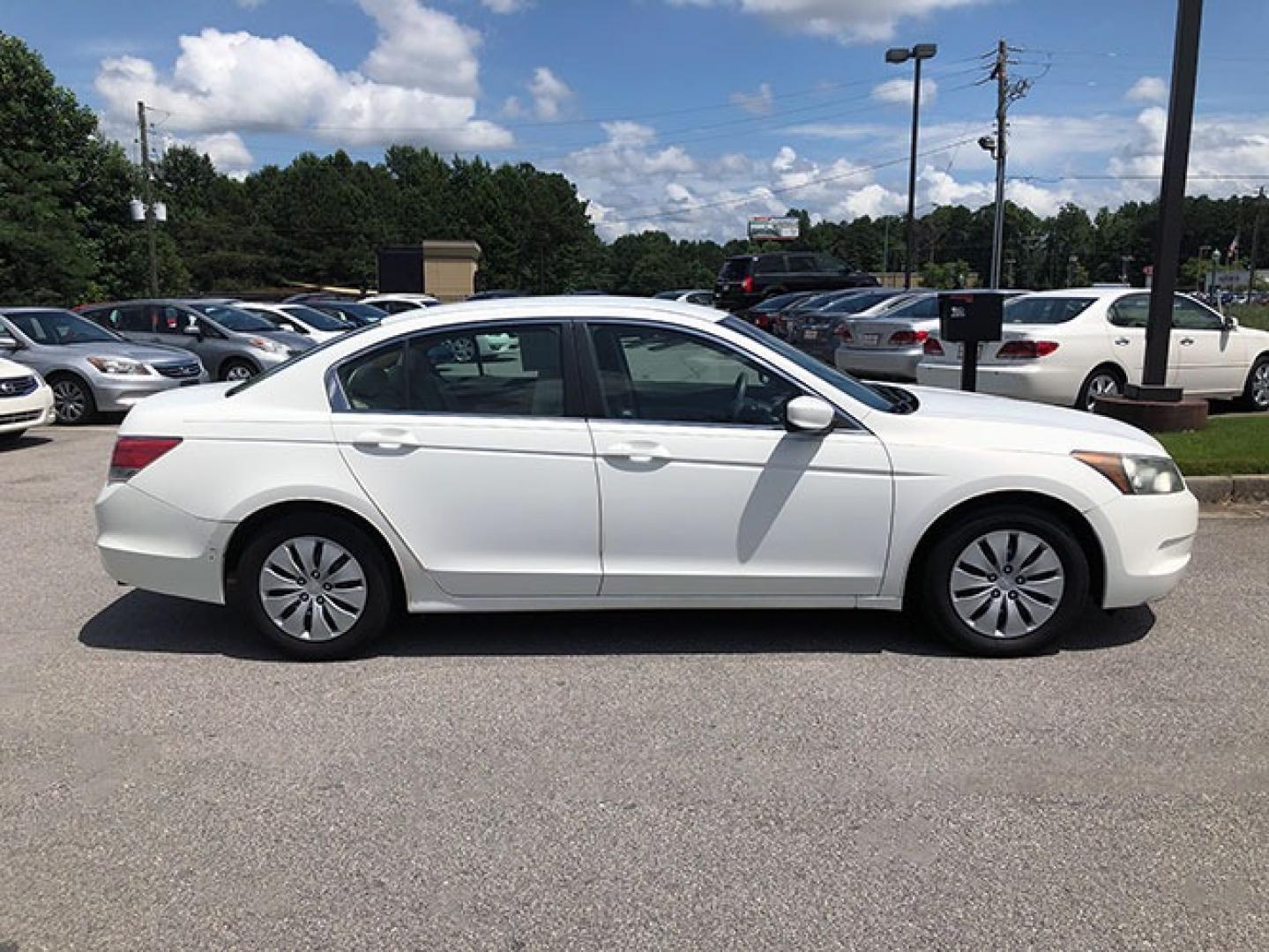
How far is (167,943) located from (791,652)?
2863mm

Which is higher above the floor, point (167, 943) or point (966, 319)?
point (966, 319)

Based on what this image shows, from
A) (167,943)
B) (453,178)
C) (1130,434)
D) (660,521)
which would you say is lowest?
(167,943)

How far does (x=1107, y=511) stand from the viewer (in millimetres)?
4586

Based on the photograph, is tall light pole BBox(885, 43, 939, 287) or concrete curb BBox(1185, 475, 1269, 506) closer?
concrete curb BBox(1185, 475, 1269, 506)

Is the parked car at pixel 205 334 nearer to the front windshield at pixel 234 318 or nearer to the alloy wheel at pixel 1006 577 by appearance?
the front windshield at pixel 234 318

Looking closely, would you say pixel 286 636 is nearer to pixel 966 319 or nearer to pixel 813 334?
pixel 966 319

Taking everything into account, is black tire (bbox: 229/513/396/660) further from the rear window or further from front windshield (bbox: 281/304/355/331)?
front windshield (bbox: 281/304/355/331)

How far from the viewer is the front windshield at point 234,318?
1605cm

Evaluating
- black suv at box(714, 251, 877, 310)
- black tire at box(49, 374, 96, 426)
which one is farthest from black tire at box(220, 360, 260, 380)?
black suv at box(714, 251, 877, 310)

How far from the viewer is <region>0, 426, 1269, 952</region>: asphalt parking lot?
2.81 metres

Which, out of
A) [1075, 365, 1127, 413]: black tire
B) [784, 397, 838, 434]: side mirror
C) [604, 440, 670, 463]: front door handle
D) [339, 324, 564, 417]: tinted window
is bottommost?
[1075, 365, 1127, 413]: black tire

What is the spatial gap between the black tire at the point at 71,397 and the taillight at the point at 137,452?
8.87m

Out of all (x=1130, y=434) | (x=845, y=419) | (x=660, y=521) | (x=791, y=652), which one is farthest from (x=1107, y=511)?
(x=660, y=521)

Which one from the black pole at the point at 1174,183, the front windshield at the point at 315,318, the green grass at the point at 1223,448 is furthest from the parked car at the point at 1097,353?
the front windshield at the point at 315,318
